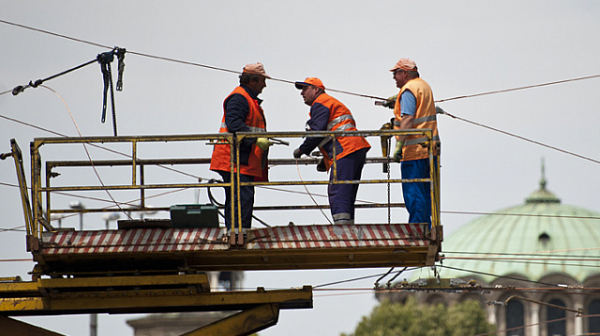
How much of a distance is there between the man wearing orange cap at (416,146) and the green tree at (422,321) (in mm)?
69343

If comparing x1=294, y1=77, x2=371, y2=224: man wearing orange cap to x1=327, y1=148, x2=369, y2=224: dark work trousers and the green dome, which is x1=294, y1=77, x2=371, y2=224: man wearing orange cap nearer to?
x1=327, y1=148, x2=369, y2=224: dark work trousers

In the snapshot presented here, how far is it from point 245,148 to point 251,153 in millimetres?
90

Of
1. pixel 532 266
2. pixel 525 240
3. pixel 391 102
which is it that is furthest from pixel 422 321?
pixel 391 102

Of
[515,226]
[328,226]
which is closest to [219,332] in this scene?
[328,226]

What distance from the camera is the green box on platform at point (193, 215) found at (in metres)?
→ 13.0

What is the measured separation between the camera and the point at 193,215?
13.0 meters

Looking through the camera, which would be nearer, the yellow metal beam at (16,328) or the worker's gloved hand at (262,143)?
the worker's gloved hand at (262,143)

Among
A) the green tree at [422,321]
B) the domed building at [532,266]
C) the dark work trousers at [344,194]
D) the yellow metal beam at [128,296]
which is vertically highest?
the domed building at [532,266]

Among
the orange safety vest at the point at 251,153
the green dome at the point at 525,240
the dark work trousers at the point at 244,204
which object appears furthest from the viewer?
the green dome at the point at 525,240

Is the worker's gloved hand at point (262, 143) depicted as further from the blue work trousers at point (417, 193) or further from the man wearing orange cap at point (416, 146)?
the blue work trousers at point (417, 193)

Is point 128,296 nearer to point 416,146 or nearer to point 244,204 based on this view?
point 244,204

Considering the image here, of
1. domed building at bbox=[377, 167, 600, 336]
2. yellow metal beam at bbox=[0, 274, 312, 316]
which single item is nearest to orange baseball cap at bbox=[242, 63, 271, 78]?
yellow metal beam at bbox=[0, 274, 312, 316]

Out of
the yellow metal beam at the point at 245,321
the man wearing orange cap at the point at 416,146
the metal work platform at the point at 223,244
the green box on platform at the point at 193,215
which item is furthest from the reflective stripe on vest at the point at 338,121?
the yellow metal beam at the point at 245,321

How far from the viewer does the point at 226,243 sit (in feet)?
42.2
